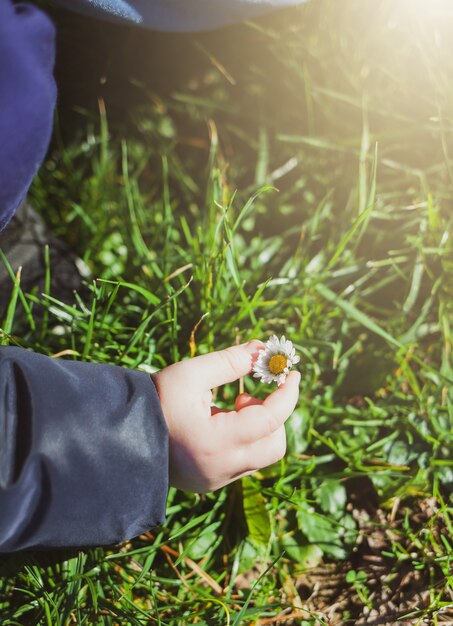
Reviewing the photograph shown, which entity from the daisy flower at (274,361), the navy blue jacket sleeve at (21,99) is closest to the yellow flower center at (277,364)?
the daisy flower at (274,361)

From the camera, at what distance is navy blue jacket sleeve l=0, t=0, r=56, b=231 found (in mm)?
857

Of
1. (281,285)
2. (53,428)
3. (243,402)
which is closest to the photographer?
(53,428)

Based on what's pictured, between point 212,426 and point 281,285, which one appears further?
point 281,285

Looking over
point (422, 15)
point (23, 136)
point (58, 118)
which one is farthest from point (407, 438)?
point (58, 118)

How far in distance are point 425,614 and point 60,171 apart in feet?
3.93

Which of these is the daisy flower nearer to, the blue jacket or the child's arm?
the child's arm

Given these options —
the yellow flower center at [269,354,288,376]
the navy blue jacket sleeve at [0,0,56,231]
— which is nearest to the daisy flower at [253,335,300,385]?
the yellow flower center at [269,354,288,376]

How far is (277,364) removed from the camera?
37.9 inches

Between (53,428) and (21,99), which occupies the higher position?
(21,99)

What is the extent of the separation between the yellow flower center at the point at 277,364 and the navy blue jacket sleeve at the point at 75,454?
0.20 meters

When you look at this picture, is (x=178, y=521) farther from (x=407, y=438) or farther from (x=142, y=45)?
(x=142, y=45)

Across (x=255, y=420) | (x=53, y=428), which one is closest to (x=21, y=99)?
(x=53, y=428)

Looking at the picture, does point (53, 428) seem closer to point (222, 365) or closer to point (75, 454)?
point (75, 454)

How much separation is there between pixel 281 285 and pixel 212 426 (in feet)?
1.36
